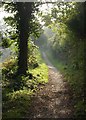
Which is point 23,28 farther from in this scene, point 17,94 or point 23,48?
point 17,94

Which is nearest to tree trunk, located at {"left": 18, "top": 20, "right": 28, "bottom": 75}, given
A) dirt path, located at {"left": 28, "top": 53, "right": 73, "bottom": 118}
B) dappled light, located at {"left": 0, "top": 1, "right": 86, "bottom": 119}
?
dappled light, located at {"left": 0, "top": 1, "right": 86, "bottom": 119}

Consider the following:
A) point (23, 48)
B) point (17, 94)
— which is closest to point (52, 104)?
point (17, 94)

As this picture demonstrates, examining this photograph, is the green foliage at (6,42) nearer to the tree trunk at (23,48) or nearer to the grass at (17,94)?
the tree trunk at (23,48)

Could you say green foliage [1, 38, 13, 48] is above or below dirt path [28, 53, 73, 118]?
above

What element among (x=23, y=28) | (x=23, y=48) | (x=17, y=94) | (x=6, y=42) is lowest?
(x=17, y=94)

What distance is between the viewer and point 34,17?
76.9ft

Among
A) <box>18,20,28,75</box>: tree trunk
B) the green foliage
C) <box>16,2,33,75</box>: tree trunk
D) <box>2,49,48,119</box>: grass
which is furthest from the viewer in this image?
the green foliage

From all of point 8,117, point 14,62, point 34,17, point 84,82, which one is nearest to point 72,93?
point 84,82

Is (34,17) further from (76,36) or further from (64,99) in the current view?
(64,99)

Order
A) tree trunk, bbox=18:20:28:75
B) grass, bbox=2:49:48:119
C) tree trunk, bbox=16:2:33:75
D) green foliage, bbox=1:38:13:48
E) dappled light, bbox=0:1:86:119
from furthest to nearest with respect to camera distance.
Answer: green foliage, bbox=1:38:13:48 → tree trunk, bbox=18:20:28:75 → tree trunk, bbox=16:2:33:75 → dappled light, bbox=0:1:86:119 → grass, bbox=2:49:48:119

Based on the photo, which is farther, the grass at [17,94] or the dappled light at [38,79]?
the dappled light at [38,79]

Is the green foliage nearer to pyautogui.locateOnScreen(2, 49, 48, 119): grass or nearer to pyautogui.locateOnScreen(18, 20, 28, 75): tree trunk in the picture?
pyautogui.locateOnScreen(18, 20, 28, 75): tree trunk

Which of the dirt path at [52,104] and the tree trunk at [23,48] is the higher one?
the tree trunk at [23,48]

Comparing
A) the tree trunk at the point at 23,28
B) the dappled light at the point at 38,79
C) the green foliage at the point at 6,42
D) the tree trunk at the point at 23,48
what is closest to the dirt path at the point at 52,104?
the dappled light at the point at 38,79
